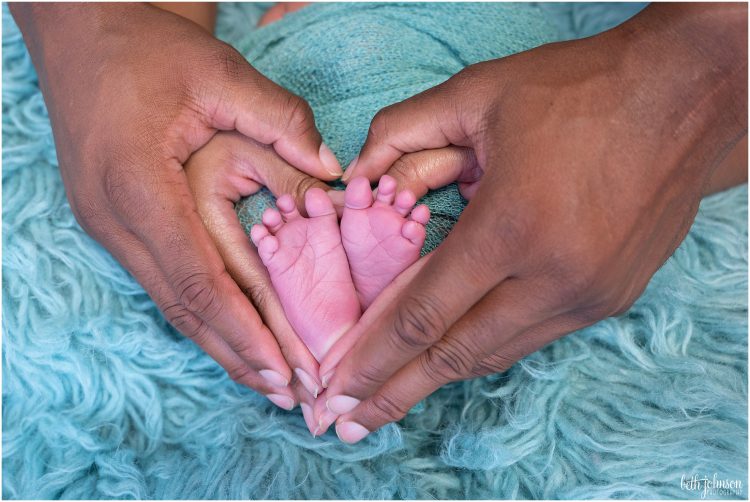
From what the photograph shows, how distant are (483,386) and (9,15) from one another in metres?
0.97

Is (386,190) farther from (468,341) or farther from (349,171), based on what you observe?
(468,341)

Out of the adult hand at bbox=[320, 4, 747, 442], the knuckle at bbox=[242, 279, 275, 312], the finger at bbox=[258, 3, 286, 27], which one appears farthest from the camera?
the finger at bbox=[258, 3, 286, 27]

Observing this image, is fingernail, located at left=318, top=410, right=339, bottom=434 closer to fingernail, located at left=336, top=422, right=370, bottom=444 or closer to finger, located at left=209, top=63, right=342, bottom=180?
fingernail, located at left=336, top=422, right=370, bottom=444

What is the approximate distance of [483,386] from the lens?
952mm

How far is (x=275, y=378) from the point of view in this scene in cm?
91

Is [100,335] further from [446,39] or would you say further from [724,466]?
[724,466]

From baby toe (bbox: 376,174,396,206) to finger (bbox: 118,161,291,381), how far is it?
0.22 metres

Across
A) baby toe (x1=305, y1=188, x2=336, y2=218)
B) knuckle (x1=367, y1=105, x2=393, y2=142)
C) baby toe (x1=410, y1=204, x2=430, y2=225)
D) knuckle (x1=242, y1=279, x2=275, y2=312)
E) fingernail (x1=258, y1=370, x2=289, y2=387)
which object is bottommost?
fingernail (x1=258, y1=370, x2=289, y2=387)

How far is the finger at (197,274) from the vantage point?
88cm

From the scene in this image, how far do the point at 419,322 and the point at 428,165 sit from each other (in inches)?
9.1

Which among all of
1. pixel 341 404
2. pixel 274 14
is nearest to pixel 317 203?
pixel 341 404

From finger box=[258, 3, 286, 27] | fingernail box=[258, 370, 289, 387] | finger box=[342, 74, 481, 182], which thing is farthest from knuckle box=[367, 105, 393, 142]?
finger box=[258, 3, 286, 27]

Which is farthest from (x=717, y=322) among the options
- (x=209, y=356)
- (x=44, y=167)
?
(x=44, y=167)

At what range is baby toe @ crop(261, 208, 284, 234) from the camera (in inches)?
34.8
